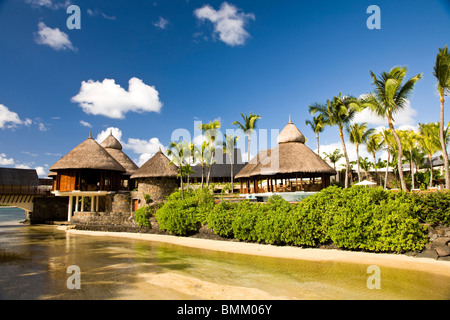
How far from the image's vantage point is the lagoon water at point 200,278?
609cm

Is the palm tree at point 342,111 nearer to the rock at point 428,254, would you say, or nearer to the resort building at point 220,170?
the rock at point 428,254

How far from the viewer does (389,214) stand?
9.93 meters

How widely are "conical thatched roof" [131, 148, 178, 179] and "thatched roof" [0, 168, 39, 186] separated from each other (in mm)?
13856

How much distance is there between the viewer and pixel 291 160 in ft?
65.6

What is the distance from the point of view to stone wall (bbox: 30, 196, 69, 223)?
2779 cm

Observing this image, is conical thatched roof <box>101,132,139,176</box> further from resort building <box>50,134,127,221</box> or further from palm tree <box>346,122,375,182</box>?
palm tree <box>346,122,375,182</box>

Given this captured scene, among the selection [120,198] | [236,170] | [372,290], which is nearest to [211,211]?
[372,290]

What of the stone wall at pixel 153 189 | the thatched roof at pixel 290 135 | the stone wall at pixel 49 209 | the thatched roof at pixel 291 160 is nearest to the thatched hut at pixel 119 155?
the stone wall at pixel 49 209

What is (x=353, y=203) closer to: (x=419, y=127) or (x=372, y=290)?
(x=372, y=290)

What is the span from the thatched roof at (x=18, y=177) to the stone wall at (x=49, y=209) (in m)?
2.35

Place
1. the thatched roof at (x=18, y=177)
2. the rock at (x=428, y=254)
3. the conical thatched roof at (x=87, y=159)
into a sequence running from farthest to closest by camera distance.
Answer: the thatched roof at (x=18, y=177) → the conical thatched roof at (x=87, y=159) → the rock at (x=428, y=254)

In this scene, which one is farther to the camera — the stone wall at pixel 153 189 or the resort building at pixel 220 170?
the resort building at pixel 220 170

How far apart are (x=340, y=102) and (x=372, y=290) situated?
1780cm

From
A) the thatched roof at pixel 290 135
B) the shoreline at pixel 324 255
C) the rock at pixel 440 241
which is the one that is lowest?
the shoreline at pixel 324 255
